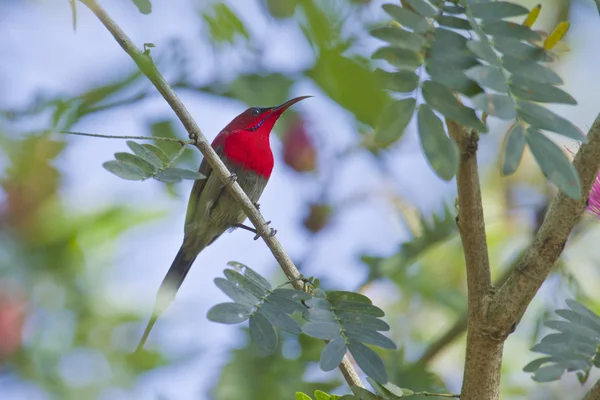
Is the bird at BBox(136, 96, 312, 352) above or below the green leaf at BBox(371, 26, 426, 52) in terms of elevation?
above

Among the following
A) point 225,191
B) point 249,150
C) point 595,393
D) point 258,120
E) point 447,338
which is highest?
point 258,120

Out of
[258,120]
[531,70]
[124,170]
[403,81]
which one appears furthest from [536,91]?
[258,120]

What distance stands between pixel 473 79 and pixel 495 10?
258 millimetres

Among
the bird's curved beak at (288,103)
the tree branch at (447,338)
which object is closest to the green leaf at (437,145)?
the bird's curved beak at (288,103)

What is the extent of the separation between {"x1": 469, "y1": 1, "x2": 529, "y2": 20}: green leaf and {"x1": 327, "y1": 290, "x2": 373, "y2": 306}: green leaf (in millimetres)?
807

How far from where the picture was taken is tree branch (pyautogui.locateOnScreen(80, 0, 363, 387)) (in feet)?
6.78

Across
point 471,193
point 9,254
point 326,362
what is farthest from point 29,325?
point 471,193

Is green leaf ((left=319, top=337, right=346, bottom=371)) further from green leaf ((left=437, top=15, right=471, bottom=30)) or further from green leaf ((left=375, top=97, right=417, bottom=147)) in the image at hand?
green leaf ((left=437, top=15, right=471, bottom=30))

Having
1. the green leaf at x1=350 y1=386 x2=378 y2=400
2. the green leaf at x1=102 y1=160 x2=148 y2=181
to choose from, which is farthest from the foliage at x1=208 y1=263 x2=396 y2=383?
the green leaf at x1=102 y1=160 x2=148 y2=181

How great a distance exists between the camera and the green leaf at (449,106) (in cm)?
166

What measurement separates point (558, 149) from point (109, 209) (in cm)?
93

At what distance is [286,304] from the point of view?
6.73 feet

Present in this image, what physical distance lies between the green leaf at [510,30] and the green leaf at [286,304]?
0.84m

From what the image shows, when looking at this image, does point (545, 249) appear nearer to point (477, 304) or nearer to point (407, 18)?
point (477, 304)
